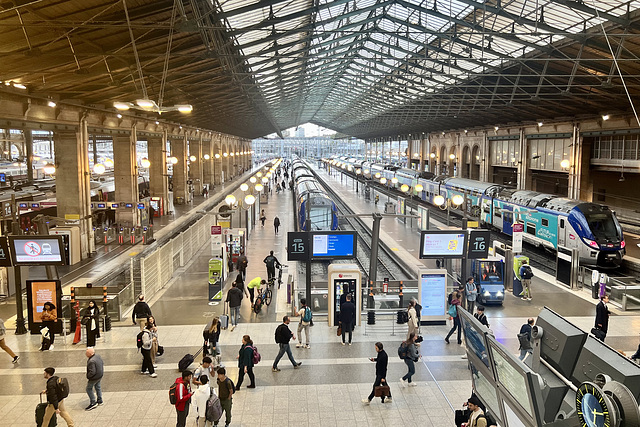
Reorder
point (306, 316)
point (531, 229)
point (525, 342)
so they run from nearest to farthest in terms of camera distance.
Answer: point (525, 342) < point (306, 316) < point (531, 229)

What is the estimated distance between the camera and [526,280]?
17.4 m

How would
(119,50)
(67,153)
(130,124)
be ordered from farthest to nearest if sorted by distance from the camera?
(130,124), (67,153), (119,50)

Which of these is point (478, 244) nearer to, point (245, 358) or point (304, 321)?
point (304, 321)

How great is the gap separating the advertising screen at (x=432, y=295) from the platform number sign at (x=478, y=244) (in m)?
2.38

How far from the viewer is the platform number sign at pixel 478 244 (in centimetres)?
1633

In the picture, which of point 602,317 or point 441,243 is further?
point 441,243

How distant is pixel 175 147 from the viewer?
158ft

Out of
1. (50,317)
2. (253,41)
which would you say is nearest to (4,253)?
(50,317)

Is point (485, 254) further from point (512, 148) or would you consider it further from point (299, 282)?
Answer: point (512, 148)

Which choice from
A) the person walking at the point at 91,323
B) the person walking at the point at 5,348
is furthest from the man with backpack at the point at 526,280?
the person walking at the point at 5,348

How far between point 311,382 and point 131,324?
21.6 feet

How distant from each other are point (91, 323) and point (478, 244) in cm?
1156

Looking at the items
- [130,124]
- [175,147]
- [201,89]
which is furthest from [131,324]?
[175,147]

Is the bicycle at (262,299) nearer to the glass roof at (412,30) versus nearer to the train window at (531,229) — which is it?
the glass roof at (412,30)
